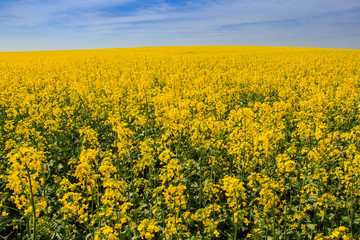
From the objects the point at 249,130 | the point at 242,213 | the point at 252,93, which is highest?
the point at 252,93

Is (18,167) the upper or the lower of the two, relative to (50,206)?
upper

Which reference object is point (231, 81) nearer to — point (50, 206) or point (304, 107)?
point (304, 107)

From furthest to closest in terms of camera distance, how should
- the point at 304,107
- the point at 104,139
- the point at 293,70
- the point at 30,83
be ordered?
the point at 293,70, the point at 30,83, the point at 304,107, the point at 104,139

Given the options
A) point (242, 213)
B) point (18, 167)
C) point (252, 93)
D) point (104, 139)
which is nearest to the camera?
point (18, 167)

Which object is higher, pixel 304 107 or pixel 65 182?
pixel 304 107

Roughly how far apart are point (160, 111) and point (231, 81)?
21.4 feet

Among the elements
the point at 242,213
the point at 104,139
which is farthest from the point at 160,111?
the point at 242,213

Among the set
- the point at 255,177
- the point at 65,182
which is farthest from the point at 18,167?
the point at 255,177

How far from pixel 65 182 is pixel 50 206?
104cm

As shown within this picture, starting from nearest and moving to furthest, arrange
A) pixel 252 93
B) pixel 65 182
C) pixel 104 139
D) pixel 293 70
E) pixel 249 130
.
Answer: pixel 65 182 < pixel 249 130 < pixel 104 139 < pixel 252 93 < pixel 293 70

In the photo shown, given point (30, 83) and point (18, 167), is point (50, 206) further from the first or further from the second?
point (30, 83)

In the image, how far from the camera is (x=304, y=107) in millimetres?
7164

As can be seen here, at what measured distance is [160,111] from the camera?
6500 mm

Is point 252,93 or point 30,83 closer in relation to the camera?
point 252,93
